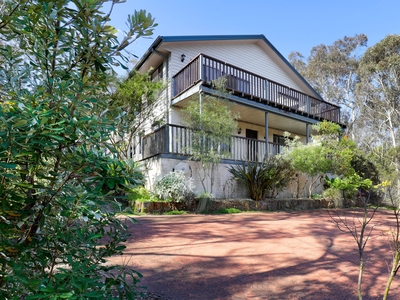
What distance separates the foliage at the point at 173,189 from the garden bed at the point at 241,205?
215mm

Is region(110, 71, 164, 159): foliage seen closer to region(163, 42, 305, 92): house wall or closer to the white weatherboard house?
the white weatherboard house

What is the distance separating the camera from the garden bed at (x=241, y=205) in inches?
316

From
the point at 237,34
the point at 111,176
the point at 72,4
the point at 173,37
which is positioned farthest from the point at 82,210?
the point at 237,34

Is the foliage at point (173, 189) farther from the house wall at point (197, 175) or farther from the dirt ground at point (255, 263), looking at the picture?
the dirt ground at point (255, 263)

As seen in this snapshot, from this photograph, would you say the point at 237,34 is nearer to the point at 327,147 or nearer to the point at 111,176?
the point at 327,147

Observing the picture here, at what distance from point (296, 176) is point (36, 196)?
12038mm

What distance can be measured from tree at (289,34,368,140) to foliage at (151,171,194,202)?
77.5 ft

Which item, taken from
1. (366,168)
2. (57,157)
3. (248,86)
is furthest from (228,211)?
(366,168)

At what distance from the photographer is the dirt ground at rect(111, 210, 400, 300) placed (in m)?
2.49

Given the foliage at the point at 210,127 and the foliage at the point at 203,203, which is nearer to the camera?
the foliage at the point at 203,203

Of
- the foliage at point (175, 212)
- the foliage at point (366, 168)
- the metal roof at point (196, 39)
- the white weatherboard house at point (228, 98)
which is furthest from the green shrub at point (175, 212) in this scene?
the foliage at point (366, 168)

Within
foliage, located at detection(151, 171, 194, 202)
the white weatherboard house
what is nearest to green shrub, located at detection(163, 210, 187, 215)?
foliage, located at detection(151, 171, 194, 202)

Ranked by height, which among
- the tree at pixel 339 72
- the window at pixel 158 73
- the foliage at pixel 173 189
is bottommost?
the foliage at pixel 173 189

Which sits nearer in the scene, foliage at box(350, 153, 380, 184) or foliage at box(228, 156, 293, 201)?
foliage at box(228, 156, 293, 201)
